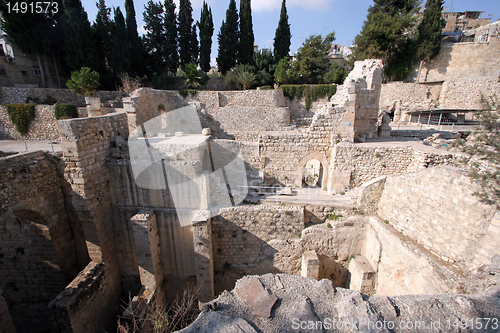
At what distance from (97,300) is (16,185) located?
3.90 metres

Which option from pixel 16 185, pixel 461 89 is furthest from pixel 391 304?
pixel 461 89

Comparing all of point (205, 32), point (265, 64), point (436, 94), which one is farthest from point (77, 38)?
point (436, 94)

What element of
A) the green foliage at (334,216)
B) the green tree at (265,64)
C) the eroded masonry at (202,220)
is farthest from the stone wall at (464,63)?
the green foliage at (334,216)

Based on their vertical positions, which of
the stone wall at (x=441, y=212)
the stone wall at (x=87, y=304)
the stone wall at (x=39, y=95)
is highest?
the stone wall at (x=39, y=95)

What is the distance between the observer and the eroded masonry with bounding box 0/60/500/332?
5.78m

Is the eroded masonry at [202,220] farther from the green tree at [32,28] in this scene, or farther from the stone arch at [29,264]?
the green tree at [32,28]

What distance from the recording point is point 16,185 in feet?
20.7

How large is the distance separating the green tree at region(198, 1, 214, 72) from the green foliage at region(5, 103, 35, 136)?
61.0ft

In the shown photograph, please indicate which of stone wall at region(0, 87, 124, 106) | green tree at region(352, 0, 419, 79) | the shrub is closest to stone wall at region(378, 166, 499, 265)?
green tree at region(352, 0, 419, 79)

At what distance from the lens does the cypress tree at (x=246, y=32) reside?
27125 millimetres

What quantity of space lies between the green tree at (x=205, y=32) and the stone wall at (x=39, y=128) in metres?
18.1

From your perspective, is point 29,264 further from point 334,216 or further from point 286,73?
point 286,73

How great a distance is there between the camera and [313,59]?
23.7m

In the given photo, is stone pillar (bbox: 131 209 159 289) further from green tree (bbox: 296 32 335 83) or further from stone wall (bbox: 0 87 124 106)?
green tree (bbox: 296 32 335 83)
